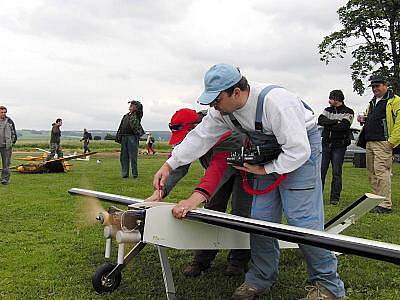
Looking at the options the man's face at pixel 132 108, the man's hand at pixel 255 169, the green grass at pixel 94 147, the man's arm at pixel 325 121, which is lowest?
the green grass at pixel 94 147

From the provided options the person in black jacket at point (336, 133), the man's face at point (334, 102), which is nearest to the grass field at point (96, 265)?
the person in black jacket at point (336, 133)

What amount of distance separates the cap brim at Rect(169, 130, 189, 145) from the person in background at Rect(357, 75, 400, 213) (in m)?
4.43

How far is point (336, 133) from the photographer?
8.92 m

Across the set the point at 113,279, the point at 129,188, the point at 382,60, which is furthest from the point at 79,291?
the point at 382,60

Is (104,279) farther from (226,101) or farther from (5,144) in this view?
(5,144)

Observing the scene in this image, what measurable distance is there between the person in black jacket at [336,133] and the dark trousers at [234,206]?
441 centimetres

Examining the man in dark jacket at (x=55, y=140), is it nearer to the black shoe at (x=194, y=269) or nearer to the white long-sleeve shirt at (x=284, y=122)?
the black shoe at (x=194, y=269)

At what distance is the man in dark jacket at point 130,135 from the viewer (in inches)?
547

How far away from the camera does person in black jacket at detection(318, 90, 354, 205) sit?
29.3 ft

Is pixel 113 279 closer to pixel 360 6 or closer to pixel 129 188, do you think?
pixel 129 188

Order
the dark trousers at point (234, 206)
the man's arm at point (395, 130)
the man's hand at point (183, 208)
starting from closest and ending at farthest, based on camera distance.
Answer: the man's hand at point (183, 208)
the dark trousers at point (234, 206)
the man's arm at point (395, 130)

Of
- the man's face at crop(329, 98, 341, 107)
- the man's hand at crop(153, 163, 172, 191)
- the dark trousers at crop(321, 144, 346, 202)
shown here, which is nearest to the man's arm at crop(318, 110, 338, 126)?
the man's face at crop(329, 98, 341, 107)

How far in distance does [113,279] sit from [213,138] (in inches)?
55.9

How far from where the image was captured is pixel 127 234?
3416mm
